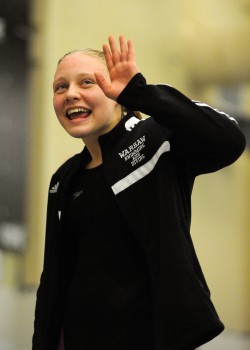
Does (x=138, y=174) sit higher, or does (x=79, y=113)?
(x=79, y=113)

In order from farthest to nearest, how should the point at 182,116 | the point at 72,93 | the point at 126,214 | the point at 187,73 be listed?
the point at 187,73
the point at 72,93
the point at 126,214
the point at 182,116

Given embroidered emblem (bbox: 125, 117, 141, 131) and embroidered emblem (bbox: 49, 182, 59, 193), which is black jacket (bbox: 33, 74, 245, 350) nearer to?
embroidered emblem (bbox: 125, 117, 141, 131)

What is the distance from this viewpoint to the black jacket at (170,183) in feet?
4.46

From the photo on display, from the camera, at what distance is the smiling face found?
161 cm

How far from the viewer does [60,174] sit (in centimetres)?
182

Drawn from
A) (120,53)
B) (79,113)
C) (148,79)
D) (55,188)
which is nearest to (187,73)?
(148,79)

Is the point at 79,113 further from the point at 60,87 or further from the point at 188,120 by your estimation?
the point at 188,120

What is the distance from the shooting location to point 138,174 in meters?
1.50

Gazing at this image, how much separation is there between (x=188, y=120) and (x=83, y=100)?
0.34 metres

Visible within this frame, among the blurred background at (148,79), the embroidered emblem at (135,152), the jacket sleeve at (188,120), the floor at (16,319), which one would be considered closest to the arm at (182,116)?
the jacket sleeve at (188,120)

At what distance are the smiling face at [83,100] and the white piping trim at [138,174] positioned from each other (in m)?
0.18

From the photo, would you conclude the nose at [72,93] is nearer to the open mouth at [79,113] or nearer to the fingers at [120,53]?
the open mouth at [79,113]

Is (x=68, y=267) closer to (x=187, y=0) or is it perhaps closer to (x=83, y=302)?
(x=83, y=302)

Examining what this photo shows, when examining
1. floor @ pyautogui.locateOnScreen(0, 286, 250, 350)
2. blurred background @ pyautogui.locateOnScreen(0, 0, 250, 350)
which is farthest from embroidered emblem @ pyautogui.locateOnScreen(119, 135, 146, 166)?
floor @ pyautogui.locateOnScreen(0, 286, 250, 350)
